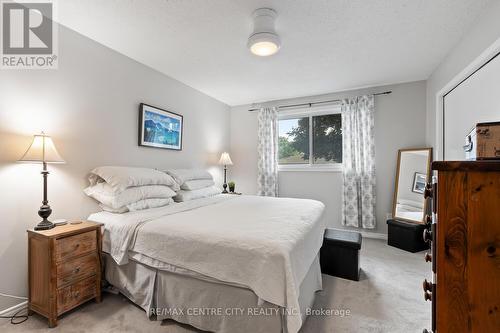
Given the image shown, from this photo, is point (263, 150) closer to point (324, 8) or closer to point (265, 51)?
point (265, 51)

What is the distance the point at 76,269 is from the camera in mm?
1796

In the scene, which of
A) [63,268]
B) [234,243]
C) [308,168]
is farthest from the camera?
[308,168]

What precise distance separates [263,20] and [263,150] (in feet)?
9.04

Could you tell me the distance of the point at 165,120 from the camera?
3197 mm

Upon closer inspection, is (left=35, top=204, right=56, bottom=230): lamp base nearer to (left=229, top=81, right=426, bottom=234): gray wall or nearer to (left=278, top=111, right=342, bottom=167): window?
(left=229, top=81, right=426, bottom=234): gray wall

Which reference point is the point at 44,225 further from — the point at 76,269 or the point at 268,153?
the point at 268,153

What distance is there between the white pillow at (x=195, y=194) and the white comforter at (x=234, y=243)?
593 mm

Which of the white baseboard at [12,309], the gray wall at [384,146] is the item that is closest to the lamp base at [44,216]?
the white baseboard at [12,309]

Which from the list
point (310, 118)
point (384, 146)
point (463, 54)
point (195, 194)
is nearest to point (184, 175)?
point (195, 194)

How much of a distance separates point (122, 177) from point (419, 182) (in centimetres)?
405

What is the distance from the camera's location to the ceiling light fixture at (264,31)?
1873 mm

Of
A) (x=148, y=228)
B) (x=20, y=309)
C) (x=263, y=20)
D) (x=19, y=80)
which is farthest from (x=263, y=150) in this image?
Answer: (x=20, y=309)

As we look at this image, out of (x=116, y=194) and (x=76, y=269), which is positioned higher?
(x=116, y=194)

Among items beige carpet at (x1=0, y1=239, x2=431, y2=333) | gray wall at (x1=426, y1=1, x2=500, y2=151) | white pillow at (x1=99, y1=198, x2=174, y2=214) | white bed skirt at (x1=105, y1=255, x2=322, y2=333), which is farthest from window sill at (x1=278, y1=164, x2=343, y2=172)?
white pillow at (x1=99, y1=198, x2=174, y2=214)
